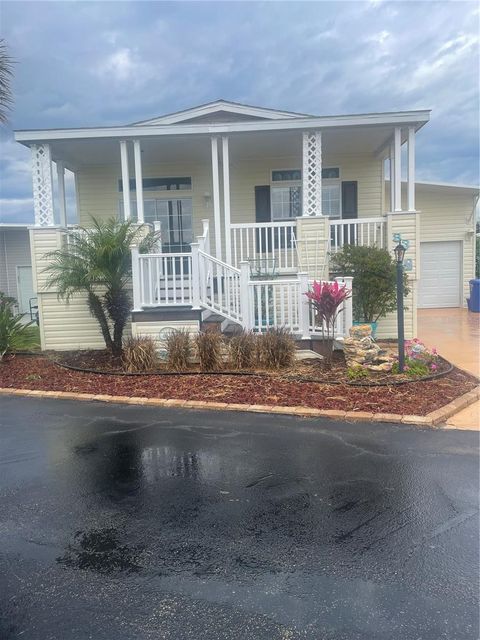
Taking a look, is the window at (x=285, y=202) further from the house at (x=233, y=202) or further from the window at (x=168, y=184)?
the window at (x=168, y=184)

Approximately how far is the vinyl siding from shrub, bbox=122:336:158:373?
1434 centimetres

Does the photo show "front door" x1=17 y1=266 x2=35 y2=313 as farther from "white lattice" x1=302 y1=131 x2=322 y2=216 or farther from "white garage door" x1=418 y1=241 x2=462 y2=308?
"white garage door" x1=418 y1=241 x2=462 y2=308

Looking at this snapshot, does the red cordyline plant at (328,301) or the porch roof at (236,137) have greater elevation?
the porch roof at (236,137)

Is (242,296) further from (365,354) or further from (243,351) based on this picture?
(365,354)

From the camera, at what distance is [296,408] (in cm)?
586

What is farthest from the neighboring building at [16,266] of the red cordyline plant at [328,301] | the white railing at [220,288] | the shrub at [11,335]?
the red cordyline plant at [328,301]

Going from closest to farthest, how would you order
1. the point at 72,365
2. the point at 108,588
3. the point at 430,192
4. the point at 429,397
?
the point at 108,588 < the point at 429,397 < the point at 72,365 < the point at 430,192

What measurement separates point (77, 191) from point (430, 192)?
37.7ft

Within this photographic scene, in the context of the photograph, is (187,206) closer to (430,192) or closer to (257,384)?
(257,384)

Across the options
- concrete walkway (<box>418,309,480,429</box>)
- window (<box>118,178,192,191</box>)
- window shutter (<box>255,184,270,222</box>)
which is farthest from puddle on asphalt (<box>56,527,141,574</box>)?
Answer: window (<box>118,178,192,191</box>)

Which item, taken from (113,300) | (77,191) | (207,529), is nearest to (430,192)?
(77,191)

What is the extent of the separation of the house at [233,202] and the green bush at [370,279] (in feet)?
1.95

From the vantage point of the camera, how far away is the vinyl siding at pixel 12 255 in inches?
795

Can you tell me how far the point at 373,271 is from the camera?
9391mm
